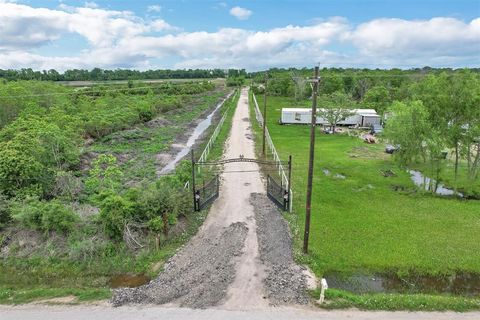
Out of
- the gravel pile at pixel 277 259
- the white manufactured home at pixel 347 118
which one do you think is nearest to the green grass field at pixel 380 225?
the gravel pile at pixel 277 259

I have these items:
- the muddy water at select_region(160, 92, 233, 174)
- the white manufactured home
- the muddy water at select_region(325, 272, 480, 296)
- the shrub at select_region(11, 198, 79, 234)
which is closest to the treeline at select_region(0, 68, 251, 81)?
the muddy water at select_region(160, 92, 233, 174)

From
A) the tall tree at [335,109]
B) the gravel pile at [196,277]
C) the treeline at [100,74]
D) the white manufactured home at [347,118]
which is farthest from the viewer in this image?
the treeline at [100,74]

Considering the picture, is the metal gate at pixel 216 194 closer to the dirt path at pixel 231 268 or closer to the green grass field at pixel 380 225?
the dirt path at pixel 231 268

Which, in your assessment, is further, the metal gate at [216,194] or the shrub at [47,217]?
the metal gate at [216,194]

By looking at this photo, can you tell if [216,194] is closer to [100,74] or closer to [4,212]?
[4,212]

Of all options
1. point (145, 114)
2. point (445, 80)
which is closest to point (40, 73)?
point (145, 114)

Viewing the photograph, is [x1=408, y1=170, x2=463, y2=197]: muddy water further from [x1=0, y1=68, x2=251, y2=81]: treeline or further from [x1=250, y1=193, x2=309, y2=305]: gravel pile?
[x1=0, y1=68, x2=251, y2=81]: treeline
